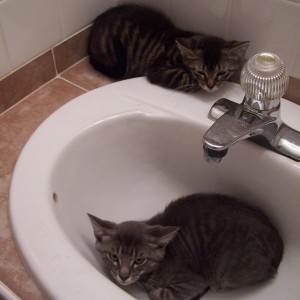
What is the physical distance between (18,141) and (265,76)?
46cm

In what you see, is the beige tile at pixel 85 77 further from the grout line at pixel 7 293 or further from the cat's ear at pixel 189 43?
the grout line at pixel 7 293

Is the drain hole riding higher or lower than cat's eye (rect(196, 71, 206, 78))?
A: lower

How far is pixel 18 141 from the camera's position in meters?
0.78

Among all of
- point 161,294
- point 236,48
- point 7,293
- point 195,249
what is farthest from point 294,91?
point 7,293

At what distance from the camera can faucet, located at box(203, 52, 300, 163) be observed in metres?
0.60

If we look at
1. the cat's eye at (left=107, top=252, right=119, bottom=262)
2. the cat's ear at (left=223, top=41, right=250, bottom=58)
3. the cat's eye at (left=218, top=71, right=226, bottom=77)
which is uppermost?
the cat's ear at (left=223, top=41, right=250, bottom=58)

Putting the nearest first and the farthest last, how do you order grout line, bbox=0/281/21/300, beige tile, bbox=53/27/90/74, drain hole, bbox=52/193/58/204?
grout line, bbox=0/281/21/300, drain hole, bbox=52/193/58/204, beige tile, bbox=53/27/90/74

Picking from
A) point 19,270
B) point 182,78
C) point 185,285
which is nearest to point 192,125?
point 182,78

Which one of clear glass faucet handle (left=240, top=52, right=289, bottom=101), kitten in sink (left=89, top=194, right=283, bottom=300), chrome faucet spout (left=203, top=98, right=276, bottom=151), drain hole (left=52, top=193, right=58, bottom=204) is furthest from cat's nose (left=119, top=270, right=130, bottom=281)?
clear glass faucet handle (left=240, top=52, right=289, bottom=101)

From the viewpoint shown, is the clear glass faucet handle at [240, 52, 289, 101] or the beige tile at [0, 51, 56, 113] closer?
the clear glass faucet handle at [240, 52, 289, 101]

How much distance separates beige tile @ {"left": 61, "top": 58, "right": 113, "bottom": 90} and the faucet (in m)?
0.28

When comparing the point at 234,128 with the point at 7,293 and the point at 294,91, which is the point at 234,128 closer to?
the point at 294,91

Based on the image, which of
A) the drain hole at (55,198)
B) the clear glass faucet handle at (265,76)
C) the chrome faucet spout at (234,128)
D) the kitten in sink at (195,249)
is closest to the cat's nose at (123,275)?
the kitten in sink at (195,249)

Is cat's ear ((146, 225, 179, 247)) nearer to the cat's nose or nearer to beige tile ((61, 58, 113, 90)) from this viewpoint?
the cat's nose
